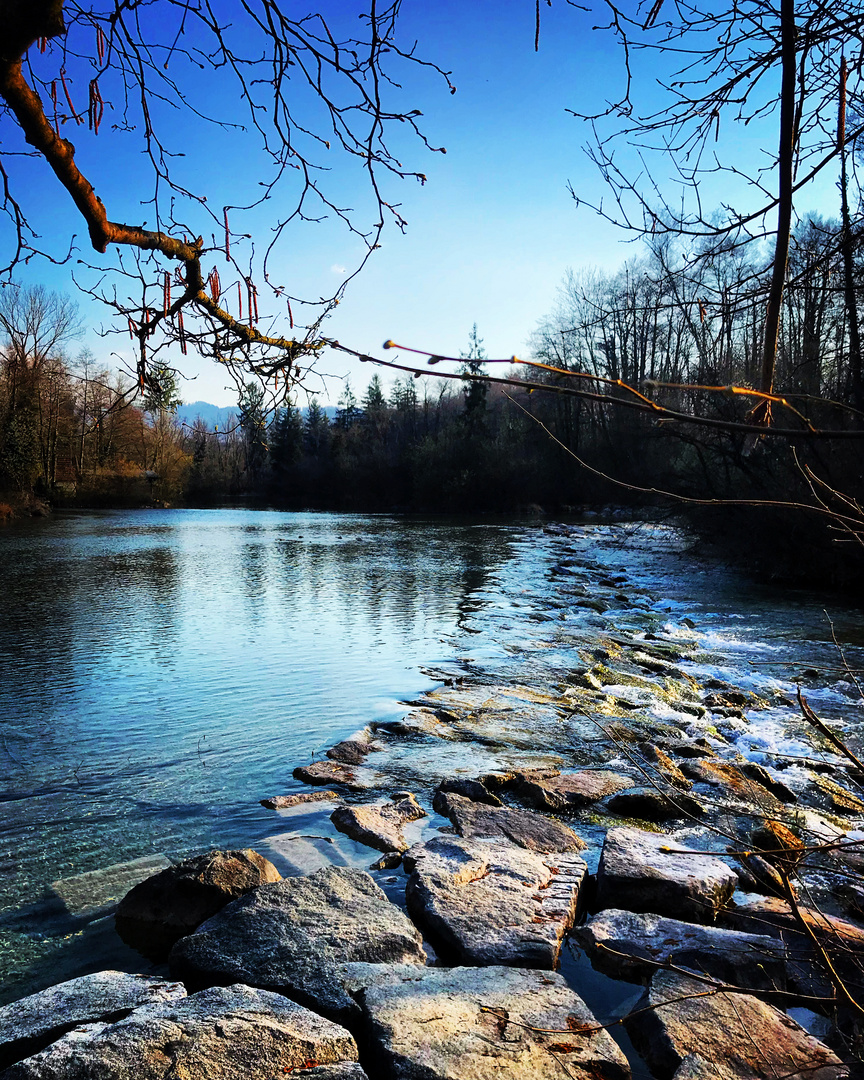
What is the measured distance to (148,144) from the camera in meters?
2.69

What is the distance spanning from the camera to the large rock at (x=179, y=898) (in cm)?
326

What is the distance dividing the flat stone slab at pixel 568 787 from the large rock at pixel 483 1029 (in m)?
2.08

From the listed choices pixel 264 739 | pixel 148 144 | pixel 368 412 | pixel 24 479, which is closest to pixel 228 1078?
pixel 148 144

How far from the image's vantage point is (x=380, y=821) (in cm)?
442

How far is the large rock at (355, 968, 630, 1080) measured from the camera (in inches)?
87.9

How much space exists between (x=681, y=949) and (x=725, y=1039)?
0.54m

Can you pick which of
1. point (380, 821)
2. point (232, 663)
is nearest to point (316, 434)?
point (232, 663)

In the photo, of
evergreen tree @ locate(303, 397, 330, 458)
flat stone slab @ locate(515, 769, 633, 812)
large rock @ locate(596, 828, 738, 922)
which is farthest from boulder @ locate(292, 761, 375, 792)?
evergreen tree @ locate(303, 397, 330, 458)

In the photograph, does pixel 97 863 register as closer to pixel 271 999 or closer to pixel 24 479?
pixel 271 999

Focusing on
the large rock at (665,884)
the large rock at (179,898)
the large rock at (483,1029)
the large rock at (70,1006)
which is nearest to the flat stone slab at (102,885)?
the large rock at (179,898)

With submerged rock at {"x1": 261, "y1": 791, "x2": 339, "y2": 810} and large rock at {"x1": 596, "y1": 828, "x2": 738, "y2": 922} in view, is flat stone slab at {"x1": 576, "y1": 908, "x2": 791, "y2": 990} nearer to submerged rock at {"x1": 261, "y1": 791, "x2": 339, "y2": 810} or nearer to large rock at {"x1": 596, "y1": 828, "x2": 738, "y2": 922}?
large rock at {"x1": 596, "y1": 828, "x2": 738, "y2": 922}

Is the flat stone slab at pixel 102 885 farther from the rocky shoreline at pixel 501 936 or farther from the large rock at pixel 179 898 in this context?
the rocky shoreline at pixel 501 936

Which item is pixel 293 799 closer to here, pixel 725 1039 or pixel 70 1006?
pixel 70 1006

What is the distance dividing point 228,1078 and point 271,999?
1.26 feet
